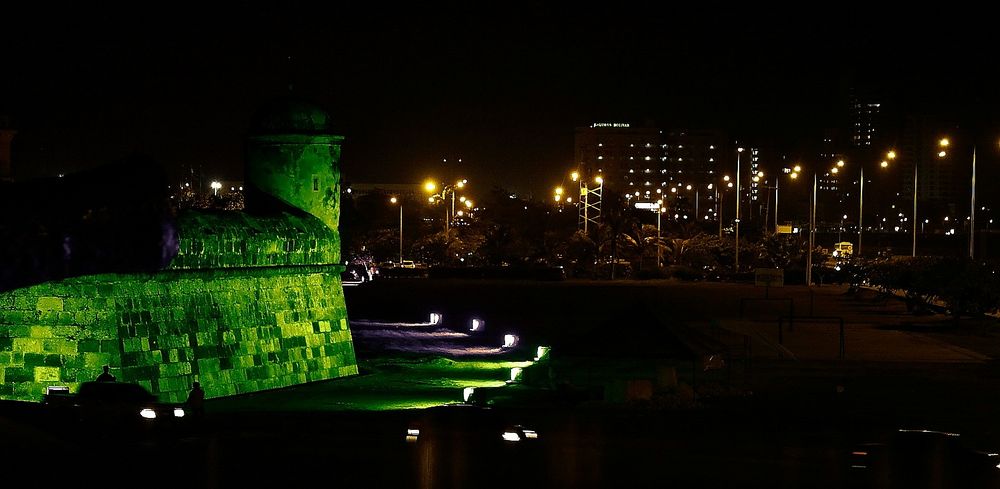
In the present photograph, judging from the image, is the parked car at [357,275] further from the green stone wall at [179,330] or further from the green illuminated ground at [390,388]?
the green stone wall at [179,330]

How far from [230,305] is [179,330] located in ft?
6.93

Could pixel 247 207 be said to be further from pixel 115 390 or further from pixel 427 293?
pixel 427 293

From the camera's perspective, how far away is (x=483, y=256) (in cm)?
10669

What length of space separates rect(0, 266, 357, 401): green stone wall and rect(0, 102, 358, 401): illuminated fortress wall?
0.07 ft

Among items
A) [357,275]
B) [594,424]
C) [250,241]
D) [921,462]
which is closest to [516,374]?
[250,241]

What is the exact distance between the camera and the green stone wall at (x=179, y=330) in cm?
2459

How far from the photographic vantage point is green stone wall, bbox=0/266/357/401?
24594 mm

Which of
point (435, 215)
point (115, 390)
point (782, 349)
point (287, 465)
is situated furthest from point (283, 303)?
point (435, 215)

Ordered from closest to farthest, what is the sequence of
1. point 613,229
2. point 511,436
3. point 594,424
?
point 511,436
point 594,424
point 613,229

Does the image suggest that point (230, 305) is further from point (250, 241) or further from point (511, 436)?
point (511, 436)

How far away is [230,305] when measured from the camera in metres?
29.1

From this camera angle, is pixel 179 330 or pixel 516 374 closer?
pixel 179 330

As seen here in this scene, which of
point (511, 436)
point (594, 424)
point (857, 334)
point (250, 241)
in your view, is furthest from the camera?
point (857, 334)

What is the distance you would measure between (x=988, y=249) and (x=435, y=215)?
183 feet
